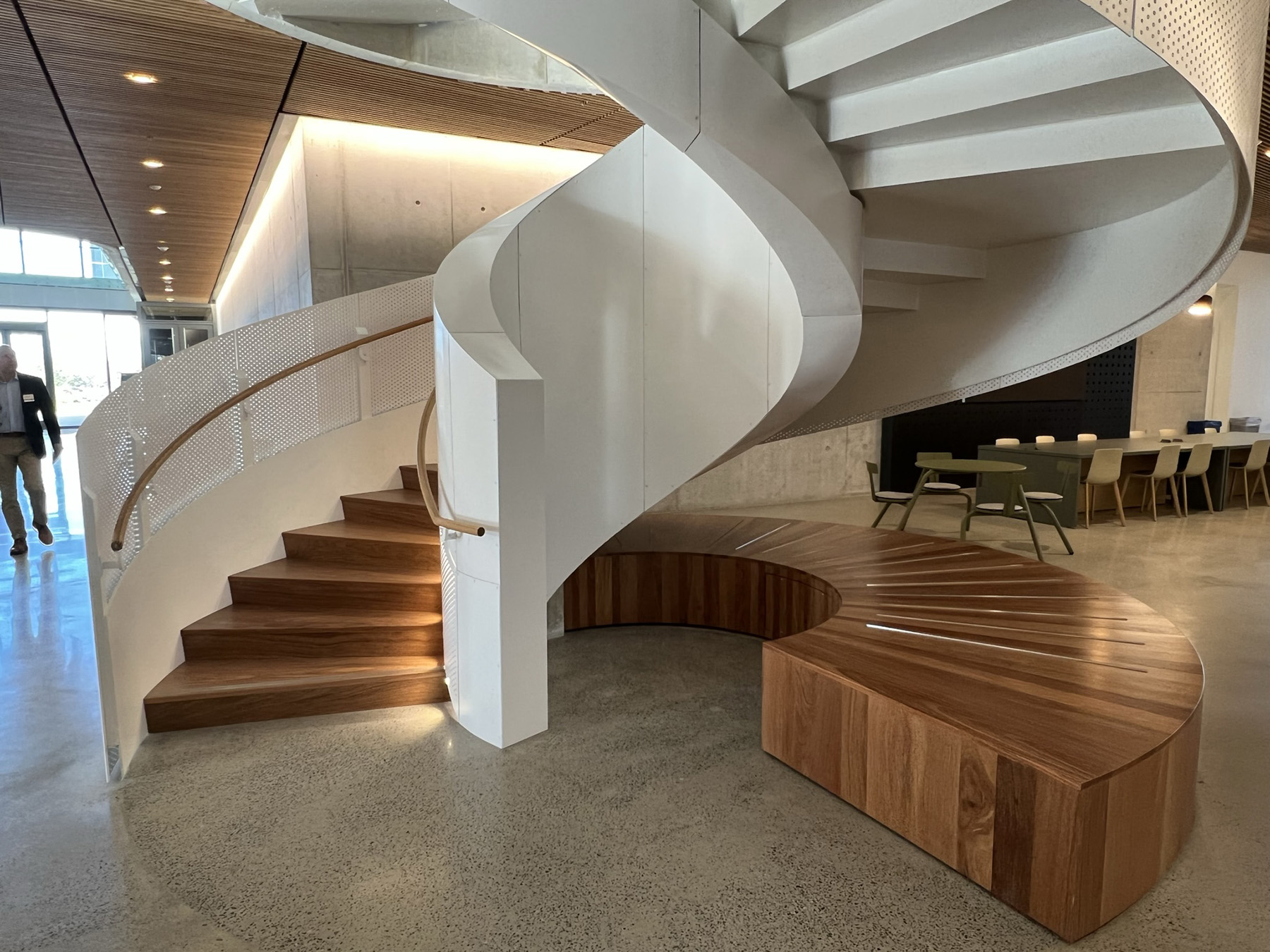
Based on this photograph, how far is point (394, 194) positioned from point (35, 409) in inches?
139

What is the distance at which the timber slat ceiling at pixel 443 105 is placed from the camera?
5348 millimetres

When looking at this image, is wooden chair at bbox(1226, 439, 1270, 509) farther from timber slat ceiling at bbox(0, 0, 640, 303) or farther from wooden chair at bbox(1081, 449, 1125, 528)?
timber slat ceiling at bbox(0, 0, 640, 303)

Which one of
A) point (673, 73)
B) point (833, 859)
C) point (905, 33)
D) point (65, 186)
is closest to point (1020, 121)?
point (905, 33)

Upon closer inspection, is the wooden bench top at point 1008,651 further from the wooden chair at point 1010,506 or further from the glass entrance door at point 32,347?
the glass entrance door at point 32,347

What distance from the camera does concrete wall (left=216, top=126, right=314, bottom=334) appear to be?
267 inches

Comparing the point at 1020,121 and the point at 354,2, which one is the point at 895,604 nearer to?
the point at 1020,121

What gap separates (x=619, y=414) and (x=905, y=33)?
7.83 ft

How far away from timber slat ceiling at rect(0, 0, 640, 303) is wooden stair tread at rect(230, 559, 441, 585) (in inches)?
116

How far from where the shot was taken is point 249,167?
766 centimetres

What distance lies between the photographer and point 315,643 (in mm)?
4207

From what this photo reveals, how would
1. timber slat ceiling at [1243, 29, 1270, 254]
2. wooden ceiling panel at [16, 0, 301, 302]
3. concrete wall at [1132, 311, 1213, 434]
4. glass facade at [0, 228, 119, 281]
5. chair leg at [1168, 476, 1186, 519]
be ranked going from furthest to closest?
1. glass facade at [0, 228, 119, 281]
2. concrete wall at [1132, 311, 1213, 434]
3. chair leg at [1168, 476, 1186, 519]
4. timber slat ceiling at [1243, 29, 1270, 254]
5. wooden ceiling panel at [16, 0, 301, 302]

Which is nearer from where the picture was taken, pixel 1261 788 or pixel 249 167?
pixel 1261 788

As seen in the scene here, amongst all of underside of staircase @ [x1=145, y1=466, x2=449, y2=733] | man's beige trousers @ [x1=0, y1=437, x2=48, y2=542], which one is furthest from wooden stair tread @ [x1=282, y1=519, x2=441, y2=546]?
man's beige trousers @ [x1=0, y1=437, x2=48, y2=542]

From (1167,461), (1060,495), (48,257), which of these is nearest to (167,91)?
(1060,495)
